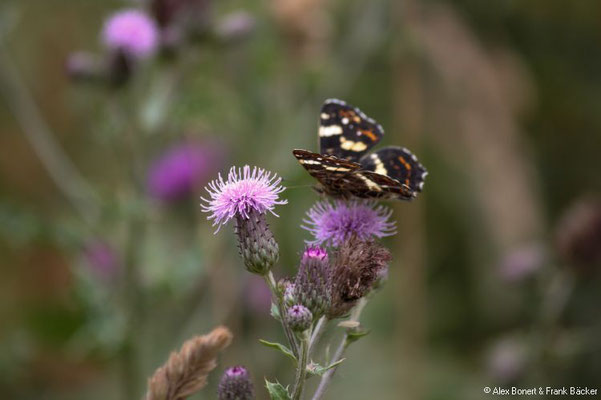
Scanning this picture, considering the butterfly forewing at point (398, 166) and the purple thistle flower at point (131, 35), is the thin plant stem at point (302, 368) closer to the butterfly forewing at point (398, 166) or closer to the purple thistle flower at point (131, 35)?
the butterfly forewing at point (398, 166)

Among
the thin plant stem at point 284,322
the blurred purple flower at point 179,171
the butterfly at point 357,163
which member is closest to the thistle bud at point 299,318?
the thin plant stem at point 284,322

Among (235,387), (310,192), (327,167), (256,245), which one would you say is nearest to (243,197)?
(256,245)

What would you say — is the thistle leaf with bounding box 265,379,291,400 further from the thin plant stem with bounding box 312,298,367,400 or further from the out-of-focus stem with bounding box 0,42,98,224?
the out-of-focus stem with bounding box 0,42,98,224

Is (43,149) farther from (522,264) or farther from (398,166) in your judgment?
(522,264)

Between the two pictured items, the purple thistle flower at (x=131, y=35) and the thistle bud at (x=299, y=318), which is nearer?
the thistle bud at (x=299, y=318)

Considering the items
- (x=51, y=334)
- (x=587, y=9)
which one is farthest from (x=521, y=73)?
(x=51, y=334)

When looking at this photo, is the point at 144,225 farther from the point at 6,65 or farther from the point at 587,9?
the point at 587,9

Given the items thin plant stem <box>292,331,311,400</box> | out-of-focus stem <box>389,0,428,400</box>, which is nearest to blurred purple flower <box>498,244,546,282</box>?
out-of-focus stem <box>389,0,428,400</box>
